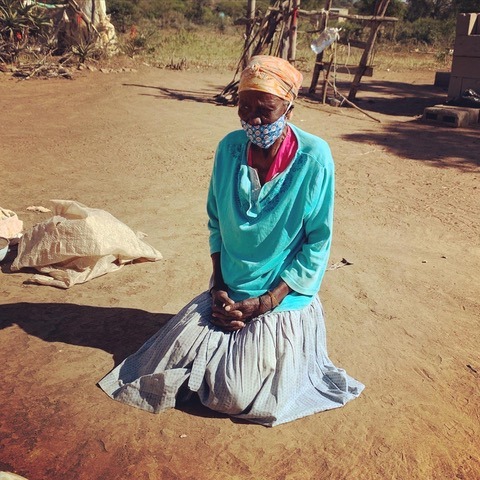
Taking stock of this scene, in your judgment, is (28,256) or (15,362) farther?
(28,256)

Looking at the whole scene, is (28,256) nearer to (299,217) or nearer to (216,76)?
(299,217)

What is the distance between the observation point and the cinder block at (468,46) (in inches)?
422

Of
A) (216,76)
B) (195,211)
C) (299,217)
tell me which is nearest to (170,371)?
(299,217)

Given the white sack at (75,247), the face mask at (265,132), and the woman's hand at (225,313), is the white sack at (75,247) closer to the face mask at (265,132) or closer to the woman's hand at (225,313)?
the woman's hand at (225,313)

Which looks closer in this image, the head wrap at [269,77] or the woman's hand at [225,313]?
the head wrap at [269,77]

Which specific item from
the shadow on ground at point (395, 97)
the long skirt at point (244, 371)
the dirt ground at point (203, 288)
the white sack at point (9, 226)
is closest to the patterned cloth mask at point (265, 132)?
the long skirt at point (244, 371)

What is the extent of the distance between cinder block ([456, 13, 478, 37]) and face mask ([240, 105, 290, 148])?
9400 millimetres

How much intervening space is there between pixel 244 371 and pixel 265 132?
39.6 inches

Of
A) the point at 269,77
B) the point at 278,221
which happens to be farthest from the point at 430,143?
the point at 269,77

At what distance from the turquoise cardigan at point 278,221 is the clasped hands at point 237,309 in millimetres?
63

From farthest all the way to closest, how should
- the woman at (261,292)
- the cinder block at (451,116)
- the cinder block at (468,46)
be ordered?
the cinder block at (468,46), the cinder block at (451,116), the woman at (261,292)

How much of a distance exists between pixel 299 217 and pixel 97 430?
124cm

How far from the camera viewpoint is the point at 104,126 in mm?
8883

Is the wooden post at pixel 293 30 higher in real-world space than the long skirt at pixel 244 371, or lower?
higher
